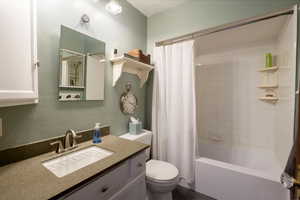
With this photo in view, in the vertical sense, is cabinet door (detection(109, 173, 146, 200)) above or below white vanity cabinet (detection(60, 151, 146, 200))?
below

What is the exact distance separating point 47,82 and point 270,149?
9.74 feet

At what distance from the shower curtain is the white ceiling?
1.77 ft

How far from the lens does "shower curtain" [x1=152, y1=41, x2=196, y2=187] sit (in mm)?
1709

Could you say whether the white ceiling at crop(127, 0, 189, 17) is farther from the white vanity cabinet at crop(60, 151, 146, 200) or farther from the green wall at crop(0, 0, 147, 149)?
the white vanity cabinet at crop(60, 151, 146, 200)

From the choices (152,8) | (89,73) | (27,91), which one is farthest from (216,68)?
(27,91)

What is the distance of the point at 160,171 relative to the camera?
1.41 m

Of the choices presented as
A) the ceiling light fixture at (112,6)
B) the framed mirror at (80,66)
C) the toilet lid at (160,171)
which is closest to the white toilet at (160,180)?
the toilet lid at (160,171)

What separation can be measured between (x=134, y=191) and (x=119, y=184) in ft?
0.66

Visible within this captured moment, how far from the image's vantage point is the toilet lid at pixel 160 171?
Answer: 1.31 metres

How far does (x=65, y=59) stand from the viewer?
3.73 ft

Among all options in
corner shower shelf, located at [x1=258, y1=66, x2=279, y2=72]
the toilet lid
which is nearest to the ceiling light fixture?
the toilet lid

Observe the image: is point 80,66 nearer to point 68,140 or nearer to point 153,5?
point 68,140

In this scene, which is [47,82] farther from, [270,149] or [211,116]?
[270,149]

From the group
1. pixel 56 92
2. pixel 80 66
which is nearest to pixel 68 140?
pixel 56 92
